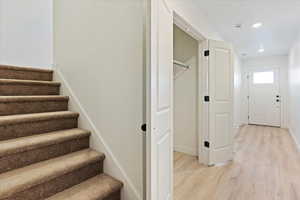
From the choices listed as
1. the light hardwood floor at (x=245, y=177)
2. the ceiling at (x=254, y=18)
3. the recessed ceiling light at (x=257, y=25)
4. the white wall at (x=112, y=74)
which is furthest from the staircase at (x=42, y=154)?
the recessed ceiling light at (x=257, y=25)

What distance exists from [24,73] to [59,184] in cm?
139

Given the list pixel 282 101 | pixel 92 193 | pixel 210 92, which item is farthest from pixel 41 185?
pixel 282 101

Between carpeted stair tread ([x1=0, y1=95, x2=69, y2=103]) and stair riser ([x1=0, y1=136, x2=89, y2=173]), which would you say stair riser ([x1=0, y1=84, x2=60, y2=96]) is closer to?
carpeted stair tread ([x1=0, y1=95, x2=69, y2=103])

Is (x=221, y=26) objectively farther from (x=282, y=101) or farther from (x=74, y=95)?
(x=282, y=101)

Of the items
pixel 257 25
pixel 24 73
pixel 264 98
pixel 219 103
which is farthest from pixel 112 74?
pixel 264 98

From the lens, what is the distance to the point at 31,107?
1.67 metres

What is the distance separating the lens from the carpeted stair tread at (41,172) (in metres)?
1.00

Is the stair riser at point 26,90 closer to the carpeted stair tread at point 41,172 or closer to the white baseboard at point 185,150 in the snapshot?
the carpeted stair tread at point 41,172

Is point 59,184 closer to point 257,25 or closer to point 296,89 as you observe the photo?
point 257,25

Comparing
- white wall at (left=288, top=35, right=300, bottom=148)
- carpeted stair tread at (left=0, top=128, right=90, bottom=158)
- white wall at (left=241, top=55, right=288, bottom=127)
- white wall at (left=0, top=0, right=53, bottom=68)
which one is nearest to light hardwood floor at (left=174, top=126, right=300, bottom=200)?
white wall at (left=288, top=35, right=300, bottom=148)

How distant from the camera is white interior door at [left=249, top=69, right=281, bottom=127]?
19.8ft

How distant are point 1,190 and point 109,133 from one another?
0.80 metres

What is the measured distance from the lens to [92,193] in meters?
1.24

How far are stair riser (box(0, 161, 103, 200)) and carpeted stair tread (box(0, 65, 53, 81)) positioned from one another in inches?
51.7
